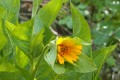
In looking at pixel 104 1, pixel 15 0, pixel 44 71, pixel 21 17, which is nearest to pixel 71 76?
pixel 44 71

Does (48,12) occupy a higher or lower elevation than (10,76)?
higher

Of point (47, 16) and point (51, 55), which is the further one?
point (47, 16)

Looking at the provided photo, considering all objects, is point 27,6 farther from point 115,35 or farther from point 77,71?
point 77,71

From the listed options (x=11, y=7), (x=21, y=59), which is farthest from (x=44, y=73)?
(x=11, y=7)

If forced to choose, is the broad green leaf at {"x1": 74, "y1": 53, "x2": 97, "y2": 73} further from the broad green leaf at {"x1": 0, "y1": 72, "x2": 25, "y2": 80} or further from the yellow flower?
the broad green leaf at {"x1": 0, "y1": 72, "x2": 25, "y2": 80}

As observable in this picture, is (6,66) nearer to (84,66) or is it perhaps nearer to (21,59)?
(21,59)

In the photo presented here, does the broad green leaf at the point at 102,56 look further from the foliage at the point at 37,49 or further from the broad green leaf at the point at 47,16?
the broad green leaf at the point at 47,16

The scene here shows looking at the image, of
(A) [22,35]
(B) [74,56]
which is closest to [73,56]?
(B) [74,56]
